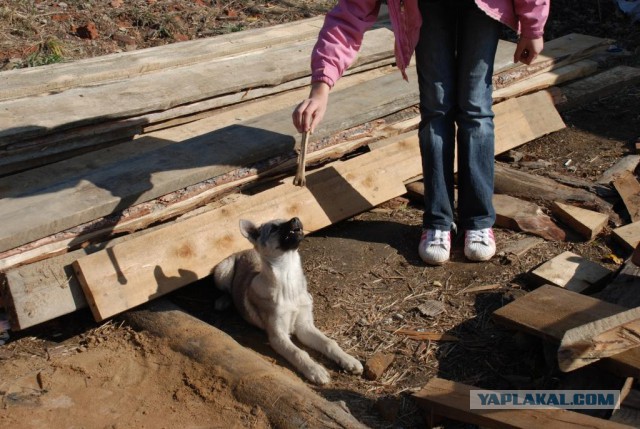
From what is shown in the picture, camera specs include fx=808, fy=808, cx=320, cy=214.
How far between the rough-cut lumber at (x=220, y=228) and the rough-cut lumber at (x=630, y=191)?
151cm

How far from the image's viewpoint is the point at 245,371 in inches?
162

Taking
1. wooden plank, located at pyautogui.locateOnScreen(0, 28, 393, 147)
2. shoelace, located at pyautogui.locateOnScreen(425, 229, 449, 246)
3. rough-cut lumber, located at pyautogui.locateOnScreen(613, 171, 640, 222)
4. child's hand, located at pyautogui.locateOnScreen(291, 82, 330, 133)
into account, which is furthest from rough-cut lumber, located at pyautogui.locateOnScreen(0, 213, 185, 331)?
rough-cut lumber, located at pyautogui.locateOnScreen(613, 171, 640, 222)

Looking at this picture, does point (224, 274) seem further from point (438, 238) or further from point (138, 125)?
point (138, 125)

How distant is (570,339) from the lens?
3.58 metres

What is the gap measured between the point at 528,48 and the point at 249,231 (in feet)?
6.43

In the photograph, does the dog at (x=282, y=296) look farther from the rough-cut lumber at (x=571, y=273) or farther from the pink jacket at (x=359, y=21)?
the rough-cut lumber at (x=571, y=273)

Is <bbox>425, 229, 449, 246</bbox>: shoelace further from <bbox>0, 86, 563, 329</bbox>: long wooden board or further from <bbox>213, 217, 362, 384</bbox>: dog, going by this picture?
<bbox>0, 86, 563, 329</bbox>: long wooden board

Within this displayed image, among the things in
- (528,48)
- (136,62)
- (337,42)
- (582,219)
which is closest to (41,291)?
(337,42)

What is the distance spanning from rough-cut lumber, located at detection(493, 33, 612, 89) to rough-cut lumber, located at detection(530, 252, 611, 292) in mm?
2537

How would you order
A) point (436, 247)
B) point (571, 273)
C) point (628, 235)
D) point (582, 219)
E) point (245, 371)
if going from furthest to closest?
point (582, 219), point (628, 235), point (436, 247), point (571, 273), point (245, 371)

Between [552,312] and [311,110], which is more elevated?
[311,110]

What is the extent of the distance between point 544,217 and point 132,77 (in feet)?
11.3

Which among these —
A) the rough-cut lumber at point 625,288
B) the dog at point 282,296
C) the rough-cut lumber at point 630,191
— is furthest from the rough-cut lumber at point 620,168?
the dog at point 282,296

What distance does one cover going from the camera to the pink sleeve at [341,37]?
4.52 m
